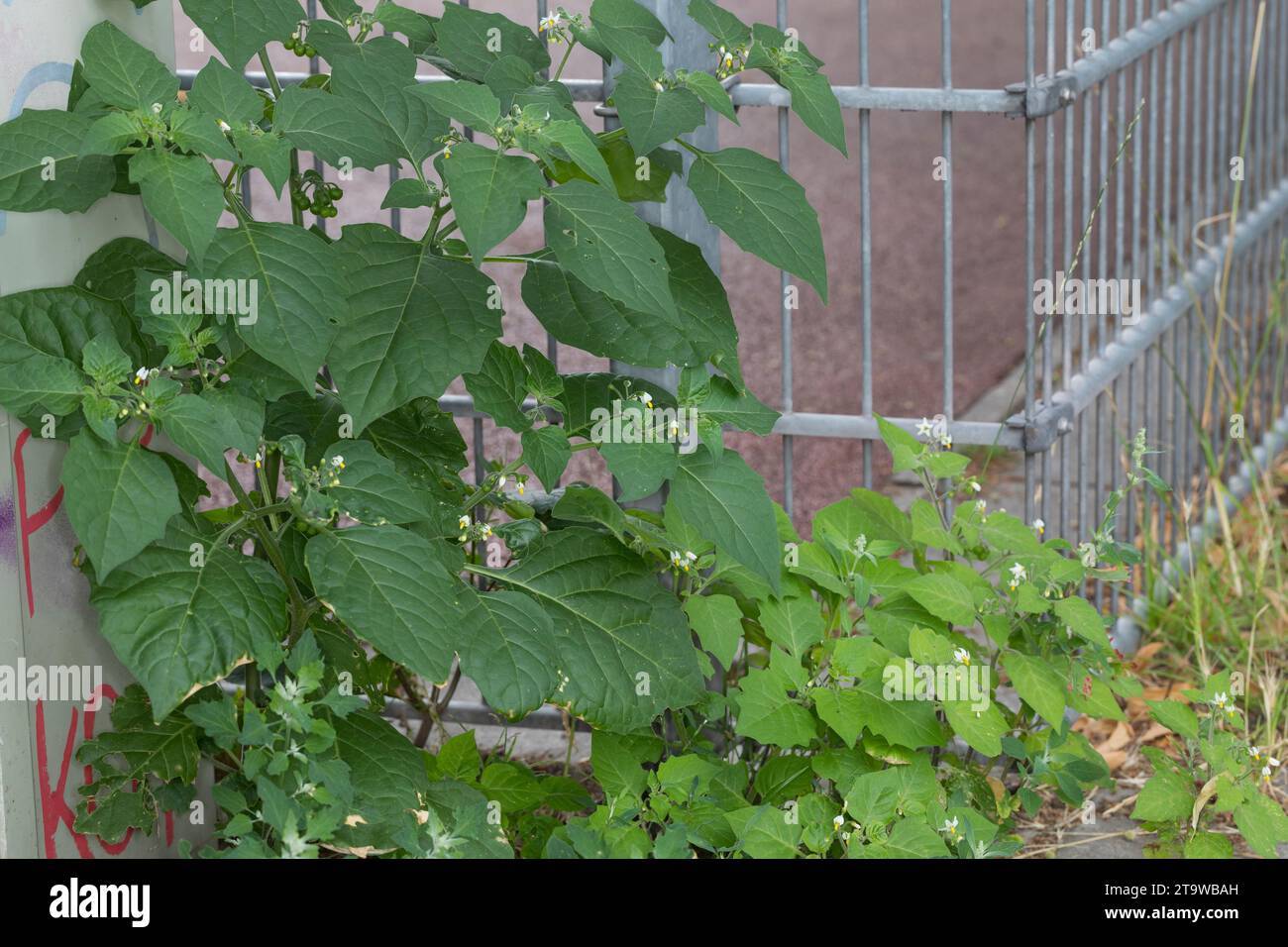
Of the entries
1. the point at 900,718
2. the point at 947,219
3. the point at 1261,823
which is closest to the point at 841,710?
the point at 900,718

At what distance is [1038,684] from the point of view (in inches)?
112

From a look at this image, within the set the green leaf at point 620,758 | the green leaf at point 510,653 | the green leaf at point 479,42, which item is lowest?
the green leaf at point 620,758

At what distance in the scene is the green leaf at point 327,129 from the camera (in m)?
2.32

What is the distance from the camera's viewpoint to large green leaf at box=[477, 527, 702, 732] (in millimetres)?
2553

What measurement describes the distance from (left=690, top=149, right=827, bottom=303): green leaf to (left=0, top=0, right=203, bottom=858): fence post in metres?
0.92

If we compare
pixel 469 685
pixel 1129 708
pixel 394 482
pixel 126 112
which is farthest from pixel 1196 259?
pixel 126 112

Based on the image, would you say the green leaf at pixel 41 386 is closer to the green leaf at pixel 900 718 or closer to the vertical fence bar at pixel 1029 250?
the green leaf at pixel 900 718

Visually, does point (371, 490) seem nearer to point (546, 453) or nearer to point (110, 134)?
point (546, 453)

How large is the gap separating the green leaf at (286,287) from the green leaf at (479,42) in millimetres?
423

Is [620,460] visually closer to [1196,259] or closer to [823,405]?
[1196,259]

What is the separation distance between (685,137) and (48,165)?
118 centimetres

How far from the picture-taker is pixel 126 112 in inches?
88.3

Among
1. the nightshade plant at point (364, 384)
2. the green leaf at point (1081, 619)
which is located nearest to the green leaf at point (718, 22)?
the nightshade plant at point (364, 384)

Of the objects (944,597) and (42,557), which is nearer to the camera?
(42,557)
